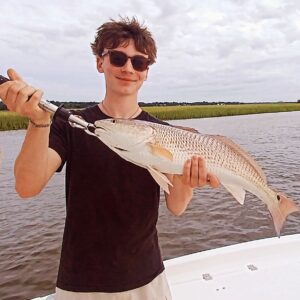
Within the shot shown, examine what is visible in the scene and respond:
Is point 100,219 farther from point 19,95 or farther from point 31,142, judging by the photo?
point 19,95

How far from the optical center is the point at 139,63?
2.51 m

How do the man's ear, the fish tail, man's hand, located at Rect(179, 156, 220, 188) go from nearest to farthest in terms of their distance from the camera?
1. man's hand, located at Rect(179, 156, 220, 188)
2. the man's ear
3. the fish tail

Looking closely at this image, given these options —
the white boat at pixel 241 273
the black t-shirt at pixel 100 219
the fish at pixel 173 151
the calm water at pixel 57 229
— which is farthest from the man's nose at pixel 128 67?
the calm water at pixel 57 229

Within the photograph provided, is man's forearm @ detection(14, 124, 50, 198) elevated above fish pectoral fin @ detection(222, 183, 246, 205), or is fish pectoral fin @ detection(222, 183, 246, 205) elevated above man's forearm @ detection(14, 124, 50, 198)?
man's forearm @ detection(14, 124, 50, 198)

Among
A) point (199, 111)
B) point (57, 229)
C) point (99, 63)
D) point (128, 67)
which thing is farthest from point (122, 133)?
point (199, 111)

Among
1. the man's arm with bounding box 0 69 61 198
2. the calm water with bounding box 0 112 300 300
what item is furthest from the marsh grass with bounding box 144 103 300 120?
the man's arm with bounding box 0 69 61 198

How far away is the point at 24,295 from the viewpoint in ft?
21.5

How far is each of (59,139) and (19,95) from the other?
2.05ft

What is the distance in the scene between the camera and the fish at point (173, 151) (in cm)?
222

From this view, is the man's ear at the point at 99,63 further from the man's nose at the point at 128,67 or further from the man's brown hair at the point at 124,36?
the man's nose at the point at 128,67

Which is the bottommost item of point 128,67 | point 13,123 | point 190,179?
point 13,123

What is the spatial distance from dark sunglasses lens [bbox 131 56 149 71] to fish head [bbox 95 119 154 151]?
16.9 inches

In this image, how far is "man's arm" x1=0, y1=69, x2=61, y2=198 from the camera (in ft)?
5.71

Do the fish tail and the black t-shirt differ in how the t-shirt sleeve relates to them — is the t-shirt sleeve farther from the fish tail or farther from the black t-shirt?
the fish tail
